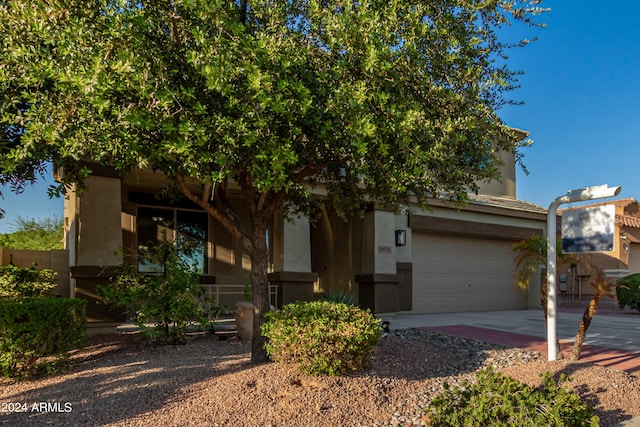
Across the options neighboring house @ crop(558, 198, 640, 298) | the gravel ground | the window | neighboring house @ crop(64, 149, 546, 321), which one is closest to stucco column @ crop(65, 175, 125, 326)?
neighboring house @ crop(64, 149, 546, 321)

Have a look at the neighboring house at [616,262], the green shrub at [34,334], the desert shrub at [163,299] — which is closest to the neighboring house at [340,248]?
the desert shrub at [163,299]

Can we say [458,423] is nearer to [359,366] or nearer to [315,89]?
[359,366]

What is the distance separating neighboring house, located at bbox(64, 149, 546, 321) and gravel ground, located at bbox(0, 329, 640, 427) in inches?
127

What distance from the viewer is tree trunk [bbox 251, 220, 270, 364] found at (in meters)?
6.81

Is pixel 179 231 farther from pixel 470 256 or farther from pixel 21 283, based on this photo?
pixel 470 256

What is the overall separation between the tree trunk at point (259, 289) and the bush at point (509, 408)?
2.58m

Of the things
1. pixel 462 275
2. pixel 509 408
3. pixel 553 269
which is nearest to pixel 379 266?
pixel 462 275

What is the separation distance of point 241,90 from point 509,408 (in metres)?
4.09

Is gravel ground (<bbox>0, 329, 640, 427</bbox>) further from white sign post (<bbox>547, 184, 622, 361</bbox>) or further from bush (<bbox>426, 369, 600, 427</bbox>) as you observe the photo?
bush (<bbox>426, 369, 600, 427</bbox>)

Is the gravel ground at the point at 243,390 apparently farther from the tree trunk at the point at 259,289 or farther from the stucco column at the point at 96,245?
the stucco column at the point at 96,245

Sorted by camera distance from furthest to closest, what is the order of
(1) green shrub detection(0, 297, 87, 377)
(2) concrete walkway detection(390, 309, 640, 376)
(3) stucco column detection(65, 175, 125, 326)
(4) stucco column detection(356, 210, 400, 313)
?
(4) stucco column detection(356, 210, 400, 313), (3) stucco column detection(65, 175, 125, 326), (2) concrete walkway detection(390, 309, 640, 376), (1) green shrub detection(0, 297, 87, 377)

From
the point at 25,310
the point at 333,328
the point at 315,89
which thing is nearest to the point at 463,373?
the point at 333,328

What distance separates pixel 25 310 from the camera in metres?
6.52

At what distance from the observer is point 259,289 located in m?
6.93
